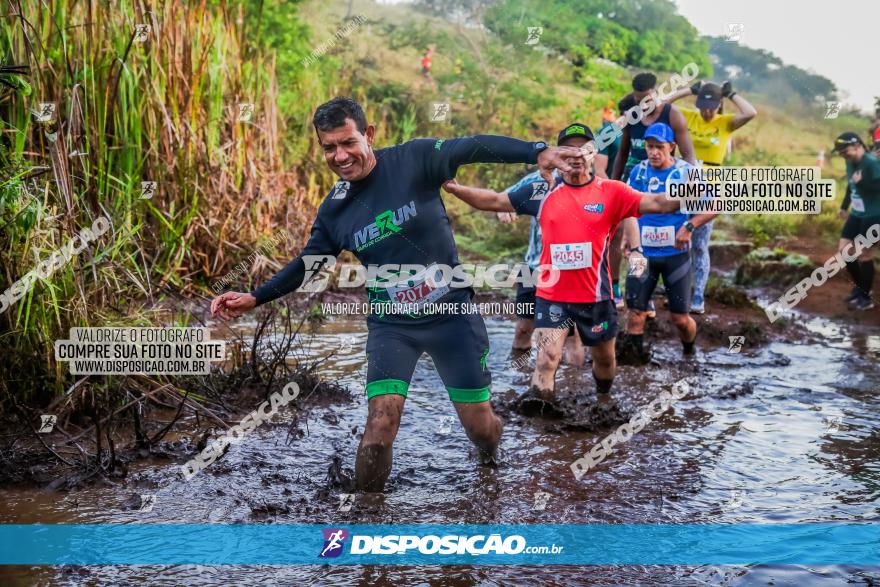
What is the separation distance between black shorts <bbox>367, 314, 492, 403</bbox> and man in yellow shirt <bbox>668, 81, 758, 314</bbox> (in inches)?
203

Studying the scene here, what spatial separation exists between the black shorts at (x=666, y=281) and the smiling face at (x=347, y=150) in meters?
3.94

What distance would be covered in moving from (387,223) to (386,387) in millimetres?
828

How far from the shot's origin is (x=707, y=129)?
952cm

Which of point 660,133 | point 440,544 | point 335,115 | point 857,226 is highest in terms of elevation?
point 660,133

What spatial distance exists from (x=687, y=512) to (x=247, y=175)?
21.4 ft

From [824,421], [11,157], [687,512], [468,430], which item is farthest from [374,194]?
[824,421]

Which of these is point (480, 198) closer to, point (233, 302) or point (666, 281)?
point (233, 302)

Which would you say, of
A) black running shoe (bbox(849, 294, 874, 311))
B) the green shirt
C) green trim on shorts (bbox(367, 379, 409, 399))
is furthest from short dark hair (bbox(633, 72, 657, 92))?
green trim on shorts (bbox(367, 379, 409, 399))

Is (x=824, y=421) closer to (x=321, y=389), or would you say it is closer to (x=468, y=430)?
(x=468, y=430)

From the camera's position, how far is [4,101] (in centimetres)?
621

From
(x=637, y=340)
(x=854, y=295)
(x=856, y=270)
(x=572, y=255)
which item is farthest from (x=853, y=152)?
(x=572, y=255)

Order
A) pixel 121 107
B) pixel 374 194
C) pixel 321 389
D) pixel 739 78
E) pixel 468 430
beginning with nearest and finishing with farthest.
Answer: pixel 374 194
pixel 468 430
pixel 321 389
pixel 121 107
pixel 739 78

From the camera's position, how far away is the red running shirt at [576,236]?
19.8ft

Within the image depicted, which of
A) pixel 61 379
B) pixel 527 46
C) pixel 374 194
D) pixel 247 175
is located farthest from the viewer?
pixel 527 46
